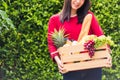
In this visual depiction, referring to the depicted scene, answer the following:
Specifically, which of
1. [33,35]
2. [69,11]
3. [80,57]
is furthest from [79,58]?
[33,35]

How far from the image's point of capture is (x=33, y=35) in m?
4.73

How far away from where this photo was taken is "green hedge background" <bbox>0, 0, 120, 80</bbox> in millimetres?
4711

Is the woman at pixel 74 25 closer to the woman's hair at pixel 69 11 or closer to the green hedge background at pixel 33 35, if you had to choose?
the woman's hair at pixel 69 11

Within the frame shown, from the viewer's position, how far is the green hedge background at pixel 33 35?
4.71 m

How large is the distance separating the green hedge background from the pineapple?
5.65 ft

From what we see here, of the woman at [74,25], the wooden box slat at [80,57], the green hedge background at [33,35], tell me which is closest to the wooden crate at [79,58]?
the wooden box slat at [80,57]

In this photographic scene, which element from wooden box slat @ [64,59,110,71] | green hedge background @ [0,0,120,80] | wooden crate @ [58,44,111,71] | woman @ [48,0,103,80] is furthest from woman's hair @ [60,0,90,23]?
green hedge background @ [0,0,120,80]

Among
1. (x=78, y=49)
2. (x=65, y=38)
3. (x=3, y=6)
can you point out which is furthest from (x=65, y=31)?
(x=3, y=6)

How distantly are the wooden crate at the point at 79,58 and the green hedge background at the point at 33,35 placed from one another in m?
1.88

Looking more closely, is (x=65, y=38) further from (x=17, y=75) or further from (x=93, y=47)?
(x=17, y=75)

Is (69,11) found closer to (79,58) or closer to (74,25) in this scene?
(74,25)

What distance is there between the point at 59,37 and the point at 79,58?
0.25 meters

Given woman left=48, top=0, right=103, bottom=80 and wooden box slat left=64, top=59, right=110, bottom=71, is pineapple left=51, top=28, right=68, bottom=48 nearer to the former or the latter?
woman left=48, top=0, right=103, bottom=80

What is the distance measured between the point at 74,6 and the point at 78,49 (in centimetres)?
41
